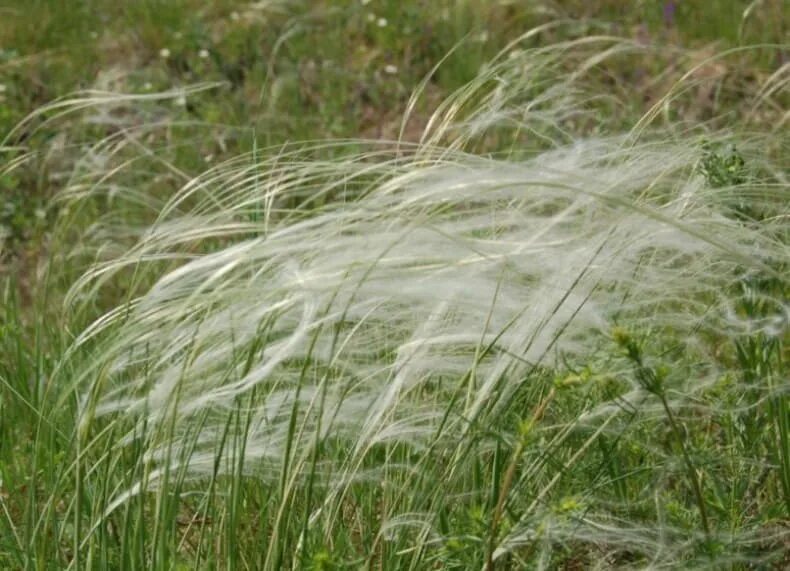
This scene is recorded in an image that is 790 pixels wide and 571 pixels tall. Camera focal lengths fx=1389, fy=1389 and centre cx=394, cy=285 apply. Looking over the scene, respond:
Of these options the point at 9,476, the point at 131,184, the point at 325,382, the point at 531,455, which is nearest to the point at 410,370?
the point at 325,382

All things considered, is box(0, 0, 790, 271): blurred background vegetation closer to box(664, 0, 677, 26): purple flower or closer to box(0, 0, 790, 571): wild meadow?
box(664, 0, 677, 26): purple flower

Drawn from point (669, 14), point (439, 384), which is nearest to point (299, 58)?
point (669, 14)

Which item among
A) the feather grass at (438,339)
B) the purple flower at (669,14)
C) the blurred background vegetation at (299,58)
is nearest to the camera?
the feather grass at (438,339)

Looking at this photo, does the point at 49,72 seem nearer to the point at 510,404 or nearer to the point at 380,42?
the point at 380,42

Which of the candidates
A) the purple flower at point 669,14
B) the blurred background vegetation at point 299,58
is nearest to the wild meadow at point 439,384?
the blurred background vegetation at point 299,58

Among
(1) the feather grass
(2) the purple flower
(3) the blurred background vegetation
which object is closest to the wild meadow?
(1) the feather grass

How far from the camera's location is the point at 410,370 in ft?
6.06

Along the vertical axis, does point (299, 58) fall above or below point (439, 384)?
below

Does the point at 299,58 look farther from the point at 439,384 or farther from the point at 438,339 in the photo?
the point at 438,339

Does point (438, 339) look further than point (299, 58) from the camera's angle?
No

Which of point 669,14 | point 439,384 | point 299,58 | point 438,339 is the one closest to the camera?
point 438,339

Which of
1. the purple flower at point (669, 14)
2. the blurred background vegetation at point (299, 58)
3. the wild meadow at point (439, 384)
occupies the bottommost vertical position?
the blurred background vegetation at point (299, 58)

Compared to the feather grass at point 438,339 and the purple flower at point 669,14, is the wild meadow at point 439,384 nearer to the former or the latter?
the feather grass at point 438,339

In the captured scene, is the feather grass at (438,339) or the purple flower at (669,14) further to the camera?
the purple flower at (669,14)
